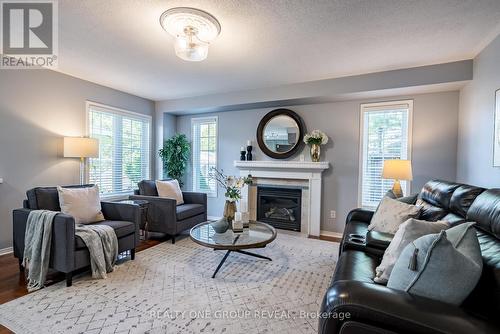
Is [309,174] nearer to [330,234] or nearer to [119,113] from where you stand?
[330,234]

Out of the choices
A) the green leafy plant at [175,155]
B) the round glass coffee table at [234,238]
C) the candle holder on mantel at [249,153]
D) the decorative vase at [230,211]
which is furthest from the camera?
the green leafy plant at [175,155]

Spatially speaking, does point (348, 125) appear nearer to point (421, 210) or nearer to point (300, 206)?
point (300, 206)

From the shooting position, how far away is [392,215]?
2.30 metres

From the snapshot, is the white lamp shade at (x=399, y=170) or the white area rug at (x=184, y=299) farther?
the white lamp shade at (x=399, y=170)

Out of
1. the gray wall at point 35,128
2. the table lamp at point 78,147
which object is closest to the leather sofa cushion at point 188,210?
the table lamp at point 78,147

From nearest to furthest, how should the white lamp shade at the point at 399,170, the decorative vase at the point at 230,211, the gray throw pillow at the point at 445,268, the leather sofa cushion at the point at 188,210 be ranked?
the gray throw pillow at the point at 445,268 < the decorative vase at the point at 230,211 < the white lamp shade at the point at 399,170 < the leather sofa cushion at the point at 188,210

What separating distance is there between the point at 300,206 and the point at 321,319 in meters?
3.23

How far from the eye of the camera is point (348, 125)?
402cm

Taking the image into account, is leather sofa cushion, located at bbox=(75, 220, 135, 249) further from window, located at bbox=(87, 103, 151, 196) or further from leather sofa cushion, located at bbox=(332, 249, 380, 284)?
leather sofa cushion, located at bbox=(332, 249, 380, 284)

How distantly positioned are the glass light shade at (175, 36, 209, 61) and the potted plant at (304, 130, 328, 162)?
7.63 feet

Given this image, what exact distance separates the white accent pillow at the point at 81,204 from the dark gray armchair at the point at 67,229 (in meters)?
0.11

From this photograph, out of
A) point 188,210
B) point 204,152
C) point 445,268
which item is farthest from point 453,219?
point 204,152

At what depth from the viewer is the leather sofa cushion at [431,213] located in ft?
6.89

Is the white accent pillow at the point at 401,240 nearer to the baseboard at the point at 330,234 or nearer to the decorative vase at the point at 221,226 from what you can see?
the decorative vase at the point at 221,226
